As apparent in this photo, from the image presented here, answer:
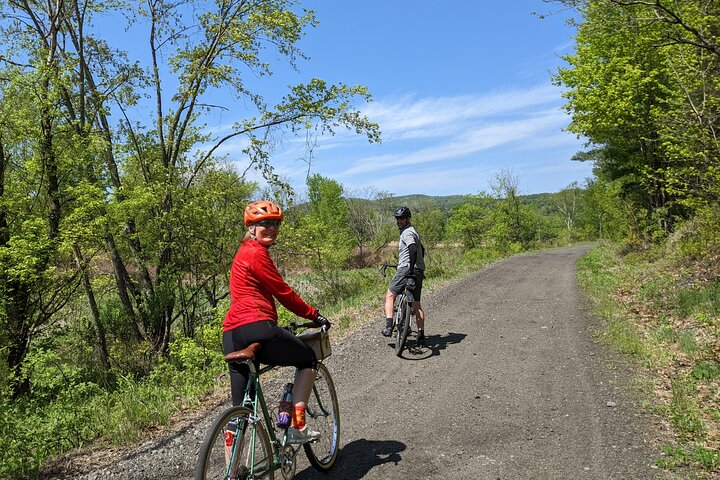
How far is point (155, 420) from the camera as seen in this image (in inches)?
232

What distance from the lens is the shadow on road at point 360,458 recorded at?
4.25 metres

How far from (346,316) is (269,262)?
7684 mm

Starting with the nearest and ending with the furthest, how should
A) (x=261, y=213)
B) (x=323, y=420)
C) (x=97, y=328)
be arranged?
(x=261, y=213) < (x=323, y=420) < (x=97, y=328)

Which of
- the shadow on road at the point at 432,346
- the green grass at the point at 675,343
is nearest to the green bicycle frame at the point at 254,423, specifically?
the green grass at the point at 675,343

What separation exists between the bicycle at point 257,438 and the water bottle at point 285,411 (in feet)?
0.26

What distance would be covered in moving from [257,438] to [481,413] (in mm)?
3009

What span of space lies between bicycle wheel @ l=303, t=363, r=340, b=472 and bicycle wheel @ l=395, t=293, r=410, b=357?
3381 mm

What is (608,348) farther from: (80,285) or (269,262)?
(80,285)

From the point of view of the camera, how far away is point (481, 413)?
5.46 m

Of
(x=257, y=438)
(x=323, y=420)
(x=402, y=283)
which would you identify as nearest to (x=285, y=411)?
(x=257, y=438)

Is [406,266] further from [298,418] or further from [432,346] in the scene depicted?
[298,418]

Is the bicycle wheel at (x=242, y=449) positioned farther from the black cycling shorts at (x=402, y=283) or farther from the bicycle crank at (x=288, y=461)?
the black cycling shorts at (x=402, y=283)

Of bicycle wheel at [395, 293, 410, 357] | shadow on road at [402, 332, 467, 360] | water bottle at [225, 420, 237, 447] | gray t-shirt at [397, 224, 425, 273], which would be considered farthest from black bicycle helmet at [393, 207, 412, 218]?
water bottle at [225, 420, 237, 447]

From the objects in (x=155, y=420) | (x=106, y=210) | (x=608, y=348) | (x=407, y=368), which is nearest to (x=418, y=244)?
(x=407, y=368)
